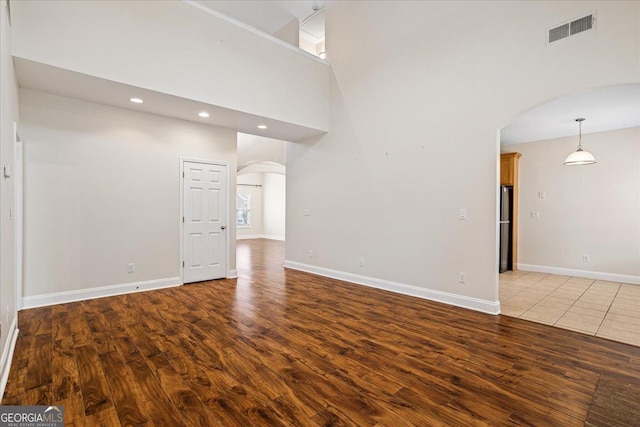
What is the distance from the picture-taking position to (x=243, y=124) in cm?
521

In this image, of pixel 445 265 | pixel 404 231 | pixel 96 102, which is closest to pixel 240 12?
pixel 96 102

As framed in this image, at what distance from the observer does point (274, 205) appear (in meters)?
13.2

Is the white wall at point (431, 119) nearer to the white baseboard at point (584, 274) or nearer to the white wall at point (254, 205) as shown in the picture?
the white baseboard at point (584, 274)

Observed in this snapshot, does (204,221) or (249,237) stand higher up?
(204,221)

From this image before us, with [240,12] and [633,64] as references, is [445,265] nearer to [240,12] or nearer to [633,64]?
[633,64]

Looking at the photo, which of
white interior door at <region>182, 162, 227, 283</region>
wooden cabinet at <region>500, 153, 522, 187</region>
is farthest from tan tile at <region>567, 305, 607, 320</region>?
white interior door at <region>182, 162, 227, 283</region>

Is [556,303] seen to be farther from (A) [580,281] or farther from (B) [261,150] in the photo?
(B) [261,150]

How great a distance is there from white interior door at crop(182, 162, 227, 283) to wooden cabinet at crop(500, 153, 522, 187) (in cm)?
586

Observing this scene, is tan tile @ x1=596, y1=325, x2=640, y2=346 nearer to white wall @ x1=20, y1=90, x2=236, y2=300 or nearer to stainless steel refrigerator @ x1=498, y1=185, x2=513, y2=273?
stainless steel refrigerator @ x1=498, y1=185, x2=513, y2=273

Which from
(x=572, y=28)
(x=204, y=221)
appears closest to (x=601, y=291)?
(x=572, y=28)

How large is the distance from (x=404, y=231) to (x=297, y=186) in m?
2.62

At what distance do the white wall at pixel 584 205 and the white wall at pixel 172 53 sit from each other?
16.3 ft

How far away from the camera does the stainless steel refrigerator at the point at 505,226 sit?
20.8ft

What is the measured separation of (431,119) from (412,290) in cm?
249
